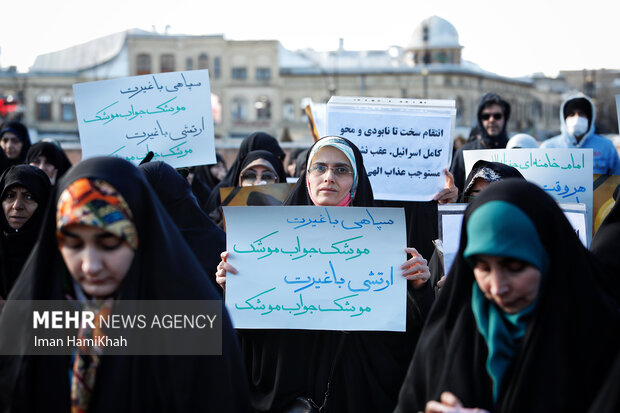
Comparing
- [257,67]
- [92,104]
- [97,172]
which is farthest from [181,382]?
[257,67]

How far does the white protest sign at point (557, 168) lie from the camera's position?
4.43 metres

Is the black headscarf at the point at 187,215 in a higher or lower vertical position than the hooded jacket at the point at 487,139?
lower

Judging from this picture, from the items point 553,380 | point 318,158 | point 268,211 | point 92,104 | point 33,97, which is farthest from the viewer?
point 33,97

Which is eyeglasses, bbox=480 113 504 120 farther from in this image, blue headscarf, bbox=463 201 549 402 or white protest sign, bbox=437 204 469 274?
blue headscarf, bbox=463 201 549 402

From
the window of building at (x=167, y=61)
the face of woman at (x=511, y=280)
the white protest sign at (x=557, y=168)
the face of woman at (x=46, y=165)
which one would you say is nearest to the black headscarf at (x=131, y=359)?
the face of woman at (x=511, y=280)

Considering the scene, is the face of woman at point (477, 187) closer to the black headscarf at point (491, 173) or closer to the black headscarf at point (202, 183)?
the black headscarf at point (491, 173)

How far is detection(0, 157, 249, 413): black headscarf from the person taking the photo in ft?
7.45

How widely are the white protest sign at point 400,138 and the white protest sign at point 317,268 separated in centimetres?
169

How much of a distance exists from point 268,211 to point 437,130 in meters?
1.98

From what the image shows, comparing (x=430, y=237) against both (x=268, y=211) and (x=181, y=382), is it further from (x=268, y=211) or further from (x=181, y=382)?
(x=181, y=382)

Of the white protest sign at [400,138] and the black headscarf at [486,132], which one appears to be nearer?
the white protest sign at [400,138]

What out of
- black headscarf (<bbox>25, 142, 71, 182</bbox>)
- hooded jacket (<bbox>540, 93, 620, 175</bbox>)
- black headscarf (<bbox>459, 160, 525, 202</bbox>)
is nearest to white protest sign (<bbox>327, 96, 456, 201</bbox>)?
black headscarf (<bbox>459, 160, 525, 202</bbox>)

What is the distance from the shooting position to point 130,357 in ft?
7.59

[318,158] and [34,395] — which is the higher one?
[318,158]
